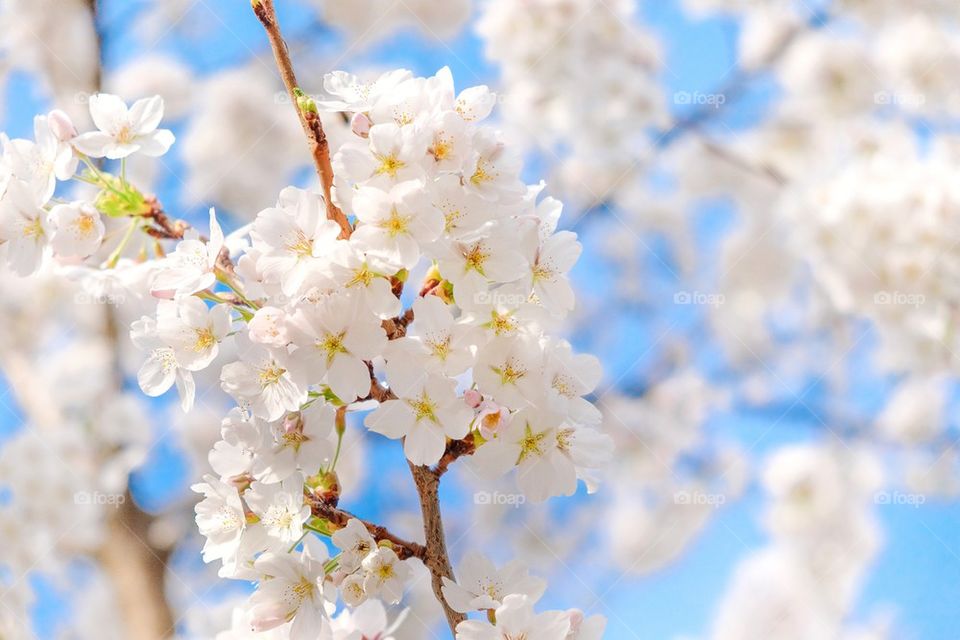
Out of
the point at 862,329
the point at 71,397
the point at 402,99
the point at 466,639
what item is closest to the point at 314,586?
the point at 466,639

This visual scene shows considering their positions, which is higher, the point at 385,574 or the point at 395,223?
the point at 395,223

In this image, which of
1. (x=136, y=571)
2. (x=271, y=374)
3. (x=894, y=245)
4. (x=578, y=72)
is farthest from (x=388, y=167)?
(x=578, y=72)

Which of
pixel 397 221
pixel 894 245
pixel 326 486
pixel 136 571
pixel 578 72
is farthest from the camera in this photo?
pixel 578 72

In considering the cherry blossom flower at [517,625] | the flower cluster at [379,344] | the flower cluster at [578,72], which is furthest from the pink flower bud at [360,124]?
the flower cluster at [578,72]

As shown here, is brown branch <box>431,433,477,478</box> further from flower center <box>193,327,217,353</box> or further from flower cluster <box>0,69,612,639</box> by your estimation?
flower center <box>193,327,217,353</box>

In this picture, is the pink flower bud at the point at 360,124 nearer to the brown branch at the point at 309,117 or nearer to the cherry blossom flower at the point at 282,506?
the brown branch at the point at 309,117

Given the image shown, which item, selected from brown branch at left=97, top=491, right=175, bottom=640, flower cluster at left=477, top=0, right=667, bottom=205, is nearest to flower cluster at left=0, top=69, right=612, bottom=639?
brown branch at left=97, top=491, right=175, bottom=640

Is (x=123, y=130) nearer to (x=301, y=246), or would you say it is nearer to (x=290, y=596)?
(x=301, y=246)
